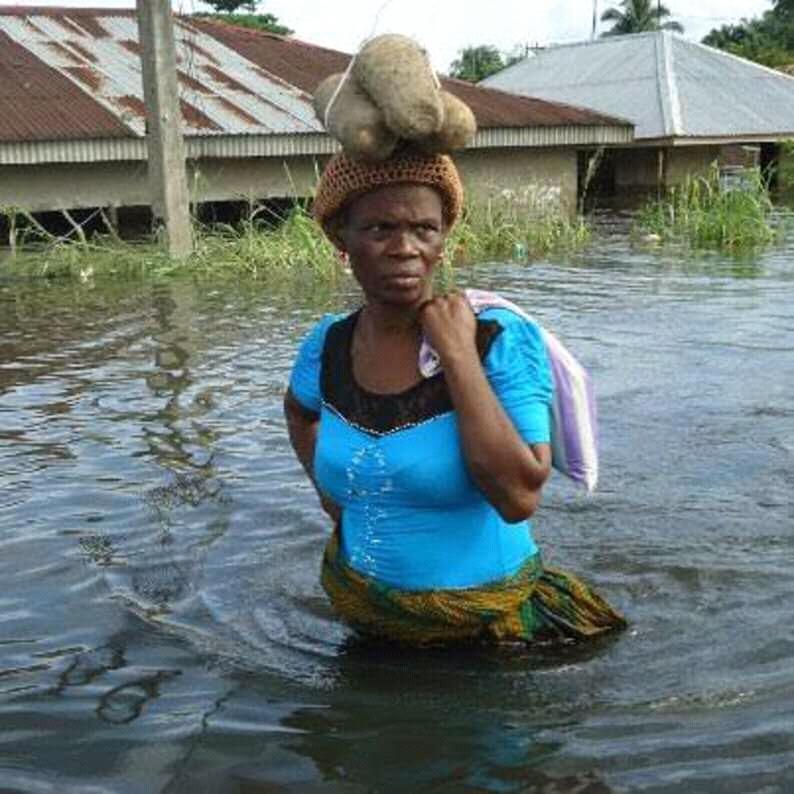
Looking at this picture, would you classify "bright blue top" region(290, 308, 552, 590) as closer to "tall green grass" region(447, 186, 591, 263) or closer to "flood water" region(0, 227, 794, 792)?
"flood water" region(0, 227, 794, 792)

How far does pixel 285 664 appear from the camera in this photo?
3539mm

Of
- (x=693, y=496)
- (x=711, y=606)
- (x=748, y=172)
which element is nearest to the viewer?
(x=711, y=606)

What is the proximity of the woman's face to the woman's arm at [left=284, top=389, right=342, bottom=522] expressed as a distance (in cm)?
51

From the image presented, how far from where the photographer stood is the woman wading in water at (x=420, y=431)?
2.81 metres

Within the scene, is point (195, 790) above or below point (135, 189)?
below

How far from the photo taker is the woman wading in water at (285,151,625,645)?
2.81 meters

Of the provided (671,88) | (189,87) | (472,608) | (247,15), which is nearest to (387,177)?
(472,608)

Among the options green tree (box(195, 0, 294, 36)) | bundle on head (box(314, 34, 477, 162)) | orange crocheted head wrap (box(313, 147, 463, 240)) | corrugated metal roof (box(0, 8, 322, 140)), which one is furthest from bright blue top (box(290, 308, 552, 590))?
green tree (box(195, 0, 294, 36))

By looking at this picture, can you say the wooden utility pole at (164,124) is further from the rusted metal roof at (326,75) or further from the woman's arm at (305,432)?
the woman's arm at (305,432)

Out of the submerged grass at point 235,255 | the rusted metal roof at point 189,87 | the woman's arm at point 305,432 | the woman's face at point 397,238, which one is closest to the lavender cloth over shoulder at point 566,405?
the woman's face at point 397,238

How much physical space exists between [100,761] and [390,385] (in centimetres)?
110

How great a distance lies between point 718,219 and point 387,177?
13.1 meters

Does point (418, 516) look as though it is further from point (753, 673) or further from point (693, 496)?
point (693, 496)

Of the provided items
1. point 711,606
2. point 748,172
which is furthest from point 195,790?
point 748,172
